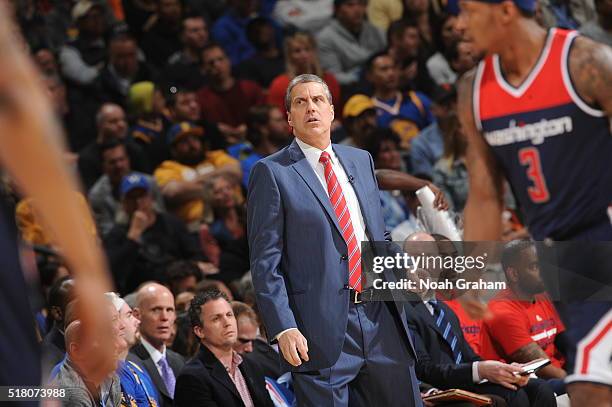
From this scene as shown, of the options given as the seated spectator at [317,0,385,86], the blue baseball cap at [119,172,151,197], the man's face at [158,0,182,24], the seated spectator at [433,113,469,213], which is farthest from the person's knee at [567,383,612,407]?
the man's face at [158,0,182,24]

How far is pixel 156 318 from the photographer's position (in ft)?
20.2

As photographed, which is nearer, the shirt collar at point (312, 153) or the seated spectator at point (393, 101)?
the shirt collar at point (312, 153)

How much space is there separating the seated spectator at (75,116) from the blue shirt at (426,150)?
310 centimetres

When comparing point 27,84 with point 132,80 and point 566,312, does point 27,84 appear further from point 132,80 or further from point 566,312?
point 132,80

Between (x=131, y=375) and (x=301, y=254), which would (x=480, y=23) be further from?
(x=131, y=375)

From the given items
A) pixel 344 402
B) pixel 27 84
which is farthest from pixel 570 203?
pixel 27 84

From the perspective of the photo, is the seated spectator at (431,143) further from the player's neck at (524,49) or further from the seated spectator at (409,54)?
the player's neck at (524,49)

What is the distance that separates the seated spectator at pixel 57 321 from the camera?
18.1 ft

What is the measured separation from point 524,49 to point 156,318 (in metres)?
2.82

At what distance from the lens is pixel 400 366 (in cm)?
450

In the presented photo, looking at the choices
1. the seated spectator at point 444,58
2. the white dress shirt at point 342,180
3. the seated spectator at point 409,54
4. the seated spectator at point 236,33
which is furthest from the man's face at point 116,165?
the white dress shirt at point 342,180

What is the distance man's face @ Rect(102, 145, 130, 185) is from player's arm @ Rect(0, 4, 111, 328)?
7196mm

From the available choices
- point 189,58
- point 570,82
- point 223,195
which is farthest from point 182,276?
point 570,82

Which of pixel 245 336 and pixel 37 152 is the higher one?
pixel 245 336
